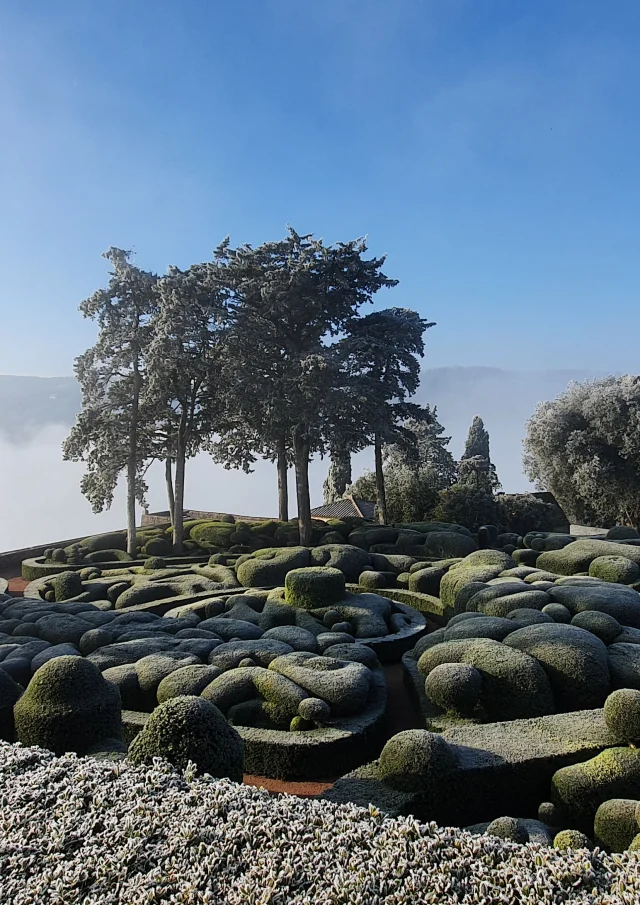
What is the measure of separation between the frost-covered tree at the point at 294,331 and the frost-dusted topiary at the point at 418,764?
55.1 ft

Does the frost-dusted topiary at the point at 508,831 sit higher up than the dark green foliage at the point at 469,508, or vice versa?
the dark green foliage at the point at 469,508

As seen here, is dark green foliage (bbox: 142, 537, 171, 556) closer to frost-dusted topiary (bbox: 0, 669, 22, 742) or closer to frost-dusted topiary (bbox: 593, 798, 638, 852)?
frost-dusted topiary (bbox: 0, 669, 22, 742)

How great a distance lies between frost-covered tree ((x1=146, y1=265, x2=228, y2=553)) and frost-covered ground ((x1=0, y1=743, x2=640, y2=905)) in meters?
20.6

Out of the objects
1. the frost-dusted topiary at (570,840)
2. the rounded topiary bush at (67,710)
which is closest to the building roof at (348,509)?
the rounded topiary bush at (67,710)

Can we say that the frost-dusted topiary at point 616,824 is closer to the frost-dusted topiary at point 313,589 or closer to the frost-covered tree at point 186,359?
the frost-dusted topiary at point 313,589

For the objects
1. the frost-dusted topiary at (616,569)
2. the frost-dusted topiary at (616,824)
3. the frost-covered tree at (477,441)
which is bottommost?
the frost-dusted topiary at (616,824)

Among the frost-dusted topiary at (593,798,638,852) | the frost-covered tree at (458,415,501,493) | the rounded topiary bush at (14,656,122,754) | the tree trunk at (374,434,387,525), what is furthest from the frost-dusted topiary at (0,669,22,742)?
the frost-covered tree at (458,415,501,493)

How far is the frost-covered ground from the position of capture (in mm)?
3881

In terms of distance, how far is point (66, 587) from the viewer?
17.7 meters

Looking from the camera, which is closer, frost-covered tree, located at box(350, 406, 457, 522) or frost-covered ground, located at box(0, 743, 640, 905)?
frost-covered ground, located at box(0, 743, 640, 905)

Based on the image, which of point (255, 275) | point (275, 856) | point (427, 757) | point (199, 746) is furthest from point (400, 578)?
point (255, 275)

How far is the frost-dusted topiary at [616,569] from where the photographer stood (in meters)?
14.3

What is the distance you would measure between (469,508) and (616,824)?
70.6 ft

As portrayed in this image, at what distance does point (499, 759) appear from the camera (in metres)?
7.23
